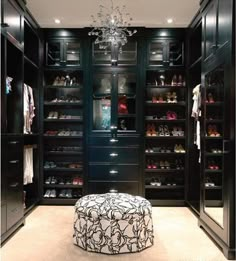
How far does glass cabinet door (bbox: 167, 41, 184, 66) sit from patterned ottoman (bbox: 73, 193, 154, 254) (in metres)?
2.78

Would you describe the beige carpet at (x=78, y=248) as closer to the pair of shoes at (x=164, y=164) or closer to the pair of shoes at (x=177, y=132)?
the pair of shoes at (x=164, y=164)

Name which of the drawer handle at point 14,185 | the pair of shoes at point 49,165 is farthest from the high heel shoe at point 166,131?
the drawer handle at point 14,185

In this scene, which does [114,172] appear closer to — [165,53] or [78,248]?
[78,248]

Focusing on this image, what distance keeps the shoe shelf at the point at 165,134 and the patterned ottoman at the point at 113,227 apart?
1.80 meters

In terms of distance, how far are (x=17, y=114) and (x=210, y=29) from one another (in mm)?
2518

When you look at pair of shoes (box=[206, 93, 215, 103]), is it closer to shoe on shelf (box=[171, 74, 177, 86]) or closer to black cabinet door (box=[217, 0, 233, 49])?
black cabinet door (box=[217, 0, 233, 49])

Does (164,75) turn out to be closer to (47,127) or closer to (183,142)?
(183,142)

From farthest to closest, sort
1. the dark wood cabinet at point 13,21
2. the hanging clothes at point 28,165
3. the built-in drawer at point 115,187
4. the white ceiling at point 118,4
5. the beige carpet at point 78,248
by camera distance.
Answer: the built-in drawer at point 115,187 → the hanging clothes at point 28,165 → the white ceiling at point 118,4 → the dark wood cabinet at point 13,21 → the beige carpet at point 78,248

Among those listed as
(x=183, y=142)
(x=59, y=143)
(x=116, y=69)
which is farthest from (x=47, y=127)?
(x=183, y=142)

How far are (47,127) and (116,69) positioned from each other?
1557 millimetres

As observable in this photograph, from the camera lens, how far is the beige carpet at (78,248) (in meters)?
2.69

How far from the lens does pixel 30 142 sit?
14.9 feet

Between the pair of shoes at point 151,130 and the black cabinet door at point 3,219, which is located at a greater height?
the pair of shoes at point 151,130

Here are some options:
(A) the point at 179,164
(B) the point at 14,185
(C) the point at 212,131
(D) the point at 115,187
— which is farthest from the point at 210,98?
(B) the point at 14,185
